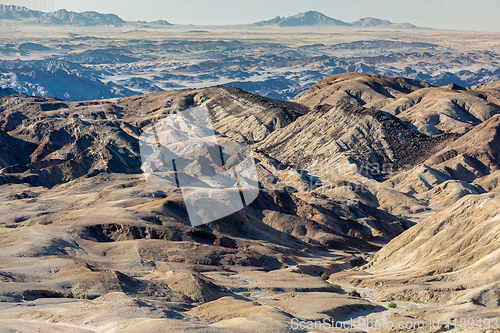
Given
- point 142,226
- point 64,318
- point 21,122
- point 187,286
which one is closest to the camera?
point 64,318

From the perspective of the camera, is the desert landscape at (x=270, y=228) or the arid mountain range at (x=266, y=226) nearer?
the desert landscape at (x=270, y=228)

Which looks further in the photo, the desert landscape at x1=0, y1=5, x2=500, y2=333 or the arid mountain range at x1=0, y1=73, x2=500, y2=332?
the arid mountain range at x1=0, y1=73, x2=500, y2=332

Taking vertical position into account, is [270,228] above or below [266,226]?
below

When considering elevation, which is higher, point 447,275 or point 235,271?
point 447,275

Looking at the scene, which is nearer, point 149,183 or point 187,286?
point 187,286

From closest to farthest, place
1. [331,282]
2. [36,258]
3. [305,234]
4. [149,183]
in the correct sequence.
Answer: [36,258], [331,282], [305,234], [149,183]

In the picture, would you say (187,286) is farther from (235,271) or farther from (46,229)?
(46,229)

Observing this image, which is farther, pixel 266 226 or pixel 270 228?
pixel 266 226

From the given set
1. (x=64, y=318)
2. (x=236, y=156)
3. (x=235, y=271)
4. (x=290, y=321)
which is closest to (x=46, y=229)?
(x=235, y=271)
